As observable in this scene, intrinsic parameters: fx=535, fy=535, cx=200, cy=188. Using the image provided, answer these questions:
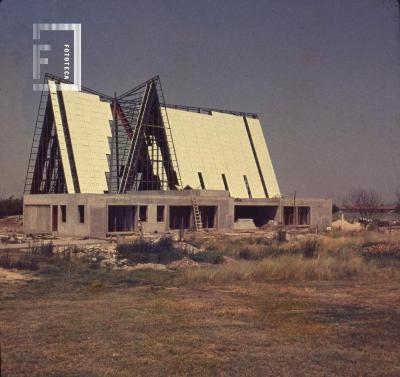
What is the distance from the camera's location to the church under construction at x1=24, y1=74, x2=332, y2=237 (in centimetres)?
3485

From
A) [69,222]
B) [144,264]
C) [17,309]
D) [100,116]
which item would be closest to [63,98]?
[100,116]

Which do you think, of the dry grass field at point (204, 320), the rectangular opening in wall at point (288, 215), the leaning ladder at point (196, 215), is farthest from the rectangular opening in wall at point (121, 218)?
the dry grass field at point (204, 320)

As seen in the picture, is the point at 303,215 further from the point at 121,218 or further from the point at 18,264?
the point at 18,264

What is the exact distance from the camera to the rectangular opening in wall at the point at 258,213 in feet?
145

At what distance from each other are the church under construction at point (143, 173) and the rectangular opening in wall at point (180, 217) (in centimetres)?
7

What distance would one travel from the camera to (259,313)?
1127 cm

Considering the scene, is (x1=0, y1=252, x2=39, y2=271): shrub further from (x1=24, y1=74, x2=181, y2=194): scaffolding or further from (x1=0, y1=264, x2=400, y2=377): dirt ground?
(x1=24, y1=74, x2=181, y2=194): scaffolding

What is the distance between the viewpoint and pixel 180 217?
38.3m

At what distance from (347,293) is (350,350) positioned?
19.1 ft

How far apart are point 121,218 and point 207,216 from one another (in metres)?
7.39

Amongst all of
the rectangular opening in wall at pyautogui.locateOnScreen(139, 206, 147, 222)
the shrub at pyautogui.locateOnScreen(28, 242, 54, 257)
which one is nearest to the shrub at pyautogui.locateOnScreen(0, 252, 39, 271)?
the shrub at pyautogui.locateOnScreen(28, 242, 54, 257)

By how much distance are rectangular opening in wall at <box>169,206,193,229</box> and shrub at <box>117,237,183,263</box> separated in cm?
1297

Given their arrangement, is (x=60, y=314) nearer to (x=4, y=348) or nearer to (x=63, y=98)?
(x=4, y=348)

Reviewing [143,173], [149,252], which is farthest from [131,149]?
[149,252]
